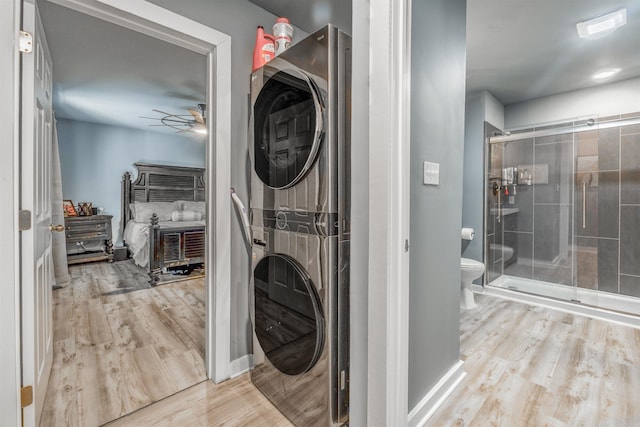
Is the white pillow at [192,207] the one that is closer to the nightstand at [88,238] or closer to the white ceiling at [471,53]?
the nightstand at [88,238]

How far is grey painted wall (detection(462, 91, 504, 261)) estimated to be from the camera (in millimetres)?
3557

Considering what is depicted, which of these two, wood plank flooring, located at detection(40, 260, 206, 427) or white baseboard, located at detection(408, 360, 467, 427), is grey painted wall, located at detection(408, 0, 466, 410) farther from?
wood plank flooring, located at detection(40, 260, 206, 427)

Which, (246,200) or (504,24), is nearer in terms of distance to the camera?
(246,200)

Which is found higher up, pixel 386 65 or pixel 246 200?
pixel 386 65

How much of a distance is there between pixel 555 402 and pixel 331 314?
1.37m

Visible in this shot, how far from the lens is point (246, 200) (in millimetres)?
1951

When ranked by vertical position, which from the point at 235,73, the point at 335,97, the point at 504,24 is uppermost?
the point at 504,24

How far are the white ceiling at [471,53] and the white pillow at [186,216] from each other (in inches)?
64.9

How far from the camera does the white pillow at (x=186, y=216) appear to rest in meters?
4.80

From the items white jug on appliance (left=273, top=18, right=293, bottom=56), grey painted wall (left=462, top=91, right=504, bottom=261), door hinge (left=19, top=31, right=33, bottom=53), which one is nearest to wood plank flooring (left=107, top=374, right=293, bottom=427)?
door hinge (left=19, top=31, right=33, bottom=53)

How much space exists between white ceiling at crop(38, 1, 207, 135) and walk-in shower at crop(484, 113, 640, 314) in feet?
11.5

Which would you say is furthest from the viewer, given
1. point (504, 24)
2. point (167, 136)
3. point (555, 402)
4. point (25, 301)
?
point (167, 136)

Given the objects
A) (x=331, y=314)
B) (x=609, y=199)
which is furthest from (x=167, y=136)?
(x=609, y=199)

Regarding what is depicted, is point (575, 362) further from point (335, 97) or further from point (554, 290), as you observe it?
point (335, 97)
